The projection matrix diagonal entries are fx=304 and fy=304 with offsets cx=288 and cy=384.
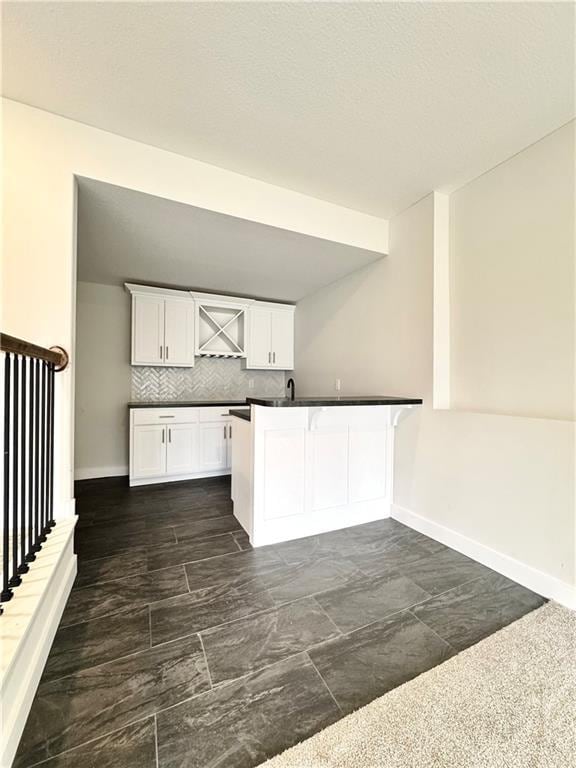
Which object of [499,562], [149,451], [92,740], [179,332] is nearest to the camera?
[92,740]

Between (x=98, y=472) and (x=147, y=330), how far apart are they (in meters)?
1.91

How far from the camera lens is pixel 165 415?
3637 mm

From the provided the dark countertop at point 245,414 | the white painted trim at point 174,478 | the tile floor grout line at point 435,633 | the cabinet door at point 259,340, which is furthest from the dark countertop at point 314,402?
the cabinet door at point 259,340

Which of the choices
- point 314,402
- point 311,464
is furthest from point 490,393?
point 311,464

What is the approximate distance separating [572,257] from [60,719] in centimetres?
316

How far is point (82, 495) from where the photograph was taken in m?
3.19

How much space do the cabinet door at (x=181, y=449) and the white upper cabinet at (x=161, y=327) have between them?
887 millimetres

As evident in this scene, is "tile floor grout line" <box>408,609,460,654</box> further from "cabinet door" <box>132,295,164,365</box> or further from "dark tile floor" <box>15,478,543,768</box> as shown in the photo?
"cabinet door" <box>132,295,164,365</box>

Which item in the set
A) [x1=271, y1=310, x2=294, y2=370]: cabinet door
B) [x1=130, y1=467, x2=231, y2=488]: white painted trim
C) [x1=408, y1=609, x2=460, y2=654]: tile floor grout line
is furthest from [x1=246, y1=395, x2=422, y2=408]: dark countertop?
[x1=271, y1=310, x2=294, y2=370]: cabinet door

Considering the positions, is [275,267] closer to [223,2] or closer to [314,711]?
[223,2]

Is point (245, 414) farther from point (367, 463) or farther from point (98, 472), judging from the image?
point (98, 472)

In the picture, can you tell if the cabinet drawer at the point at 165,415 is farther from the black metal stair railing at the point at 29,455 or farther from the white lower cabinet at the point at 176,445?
the black metal stair railing at the point at 29,455

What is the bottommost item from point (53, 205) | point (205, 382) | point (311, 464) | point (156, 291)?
point (311, 464)

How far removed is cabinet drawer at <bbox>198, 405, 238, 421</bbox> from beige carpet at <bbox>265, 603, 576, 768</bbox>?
10.3 feet
